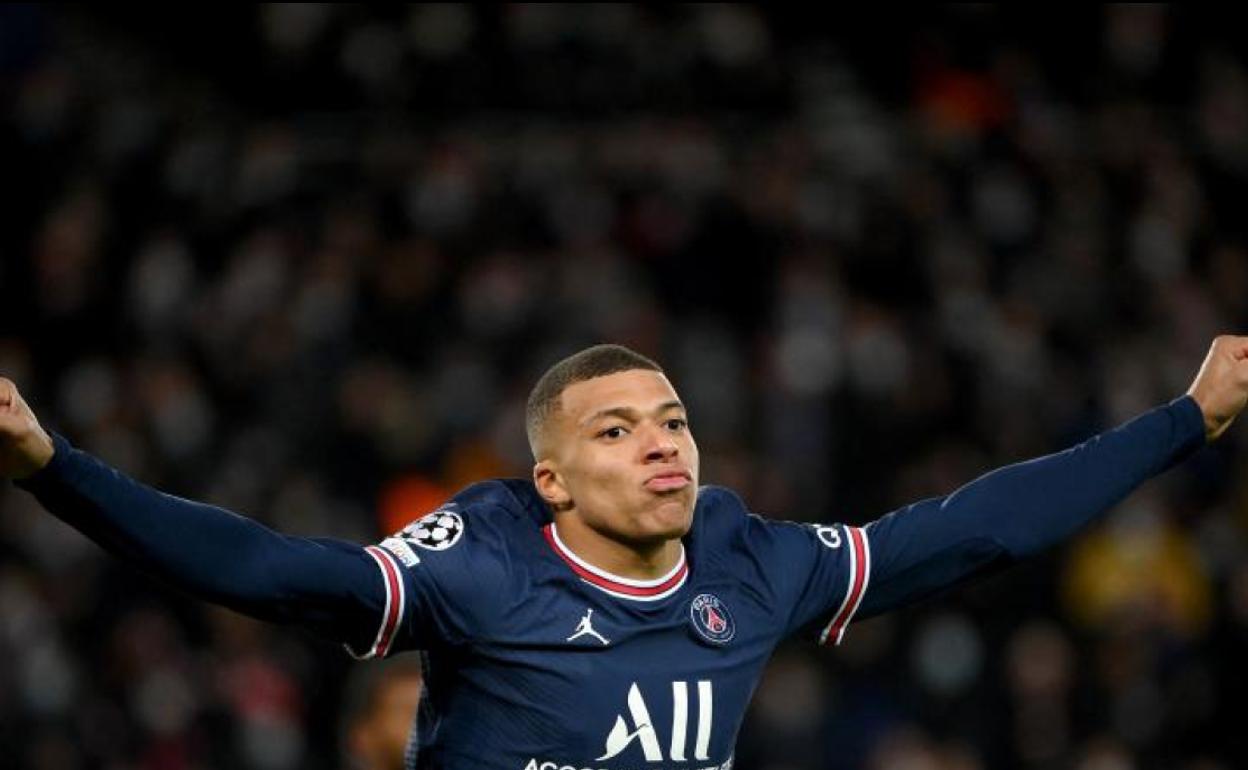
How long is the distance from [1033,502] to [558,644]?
4.10 ft

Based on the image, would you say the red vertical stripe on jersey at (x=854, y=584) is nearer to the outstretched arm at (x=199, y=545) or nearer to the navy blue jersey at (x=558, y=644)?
the navy blue jersey at (x=558, y=644)

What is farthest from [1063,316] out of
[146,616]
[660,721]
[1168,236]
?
[660,721]

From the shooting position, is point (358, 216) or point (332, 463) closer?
point (332, 463)

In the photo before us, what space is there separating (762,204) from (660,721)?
9397 millimetres

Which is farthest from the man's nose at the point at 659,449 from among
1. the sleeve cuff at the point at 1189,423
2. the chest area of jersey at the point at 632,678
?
the sleeve cuff at the point at 1189,423

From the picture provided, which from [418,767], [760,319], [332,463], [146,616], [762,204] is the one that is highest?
[762,204]

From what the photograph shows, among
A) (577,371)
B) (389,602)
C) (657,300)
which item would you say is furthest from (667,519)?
(657,300)

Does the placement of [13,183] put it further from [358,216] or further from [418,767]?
[418,767]

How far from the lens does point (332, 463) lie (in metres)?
12.2

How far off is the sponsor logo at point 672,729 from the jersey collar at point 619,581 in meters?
0.23

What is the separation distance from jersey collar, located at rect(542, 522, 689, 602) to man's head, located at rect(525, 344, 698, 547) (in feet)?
0.27

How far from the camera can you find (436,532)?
5.24 metres

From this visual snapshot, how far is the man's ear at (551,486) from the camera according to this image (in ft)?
17.9

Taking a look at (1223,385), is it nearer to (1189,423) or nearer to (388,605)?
(1189,423)
